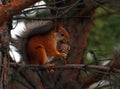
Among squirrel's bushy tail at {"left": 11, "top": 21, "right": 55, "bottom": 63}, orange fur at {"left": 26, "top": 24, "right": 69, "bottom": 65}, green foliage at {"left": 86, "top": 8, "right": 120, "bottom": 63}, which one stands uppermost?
squirrel's bushy tail at {"left": 11, "top": 21, "right": 55, "bottom": 63}

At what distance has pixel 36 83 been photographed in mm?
5379

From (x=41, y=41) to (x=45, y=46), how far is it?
0.32ft

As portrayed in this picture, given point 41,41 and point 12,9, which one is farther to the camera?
point 41,41

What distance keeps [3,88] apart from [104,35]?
24.4 ft

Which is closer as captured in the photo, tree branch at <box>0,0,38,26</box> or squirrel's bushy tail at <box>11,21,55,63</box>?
tree branch at <box>0,0,38,26</box>

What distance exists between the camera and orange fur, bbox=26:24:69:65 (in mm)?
5555

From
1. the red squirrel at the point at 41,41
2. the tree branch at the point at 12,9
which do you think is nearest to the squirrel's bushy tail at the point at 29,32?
the red squirrel at the point at 41,41

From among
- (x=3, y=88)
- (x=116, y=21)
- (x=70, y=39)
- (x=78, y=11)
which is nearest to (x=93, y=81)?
(x=70, y=39)

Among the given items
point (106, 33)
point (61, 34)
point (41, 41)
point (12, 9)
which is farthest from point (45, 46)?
point (106, 33)

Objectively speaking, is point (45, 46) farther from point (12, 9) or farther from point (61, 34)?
point (12, 9)

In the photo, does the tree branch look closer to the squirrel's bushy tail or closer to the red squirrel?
the squirrel's bushy tail

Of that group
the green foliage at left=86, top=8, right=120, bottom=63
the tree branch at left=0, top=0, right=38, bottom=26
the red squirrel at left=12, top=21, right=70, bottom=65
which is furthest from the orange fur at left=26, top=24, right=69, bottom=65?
the green foliage at left=86, top=8, right=120, bottom=63

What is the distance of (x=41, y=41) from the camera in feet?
18.5

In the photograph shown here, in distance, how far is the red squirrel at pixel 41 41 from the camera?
5469 millimetres
